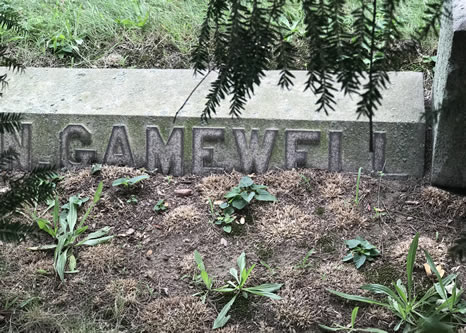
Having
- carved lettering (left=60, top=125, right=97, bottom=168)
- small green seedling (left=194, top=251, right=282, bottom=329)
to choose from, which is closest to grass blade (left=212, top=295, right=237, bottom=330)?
small green seedling (left=194, top=251, right=282, bottom=329)

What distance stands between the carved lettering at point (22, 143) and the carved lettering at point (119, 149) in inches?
20.9

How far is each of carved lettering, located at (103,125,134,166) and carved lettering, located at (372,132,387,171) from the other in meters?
1.51

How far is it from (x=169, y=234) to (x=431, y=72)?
2.29 m

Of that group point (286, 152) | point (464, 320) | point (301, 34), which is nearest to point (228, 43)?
point (464, 320)

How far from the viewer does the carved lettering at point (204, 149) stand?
331cm

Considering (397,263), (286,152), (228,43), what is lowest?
(397,263)

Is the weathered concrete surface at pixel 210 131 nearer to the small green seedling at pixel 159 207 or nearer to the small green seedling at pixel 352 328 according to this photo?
the small green seedling at pixel 159 207

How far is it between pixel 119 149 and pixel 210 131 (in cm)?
60

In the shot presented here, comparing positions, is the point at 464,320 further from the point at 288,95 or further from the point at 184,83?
the point at 184,83

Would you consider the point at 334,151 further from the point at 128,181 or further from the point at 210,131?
the point at 128,181

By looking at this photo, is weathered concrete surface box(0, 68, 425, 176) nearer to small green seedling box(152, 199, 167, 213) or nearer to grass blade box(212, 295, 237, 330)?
small green seedling box(152, 199, 167, 213)

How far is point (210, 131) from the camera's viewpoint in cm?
331

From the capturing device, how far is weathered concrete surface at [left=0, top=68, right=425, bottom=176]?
10.5ft

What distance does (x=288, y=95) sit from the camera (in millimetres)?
3457
